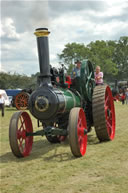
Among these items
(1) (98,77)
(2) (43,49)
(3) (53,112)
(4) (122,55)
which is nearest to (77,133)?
(3) (53,112)

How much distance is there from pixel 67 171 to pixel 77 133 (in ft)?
2.44

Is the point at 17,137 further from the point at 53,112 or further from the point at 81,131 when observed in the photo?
the point at 81,131

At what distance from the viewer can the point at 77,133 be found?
4.30 m

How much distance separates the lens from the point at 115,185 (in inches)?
121

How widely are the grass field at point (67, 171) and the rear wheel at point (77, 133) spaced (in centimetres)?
14

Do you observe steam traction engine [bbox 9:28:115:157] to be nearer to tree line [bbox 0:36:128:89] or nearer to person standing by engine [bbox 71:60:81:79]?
person standing by engine [bbox 71:60:81:79]

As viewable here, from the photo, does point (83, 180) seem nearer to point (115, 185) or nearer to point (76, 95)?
point (115, 185)

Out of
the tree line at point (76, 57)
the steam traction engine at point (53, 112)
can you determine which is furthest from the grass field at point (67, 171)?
the tree line at point (76, 57)

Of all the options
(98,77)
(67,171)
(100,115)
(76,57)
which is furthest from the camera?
(76,57)

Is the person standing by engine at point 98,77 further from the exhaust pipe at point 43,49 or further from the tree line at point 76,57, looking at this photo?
the tree line at point 76,57

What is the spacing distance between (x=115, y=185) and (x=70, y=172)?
77 cm

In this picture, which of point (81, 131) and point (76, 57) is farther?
point (76, 57)

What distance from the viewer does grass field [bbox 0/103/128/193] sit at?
3.13m

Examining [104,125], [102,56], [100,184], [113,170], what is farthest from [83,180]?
[102,56]
